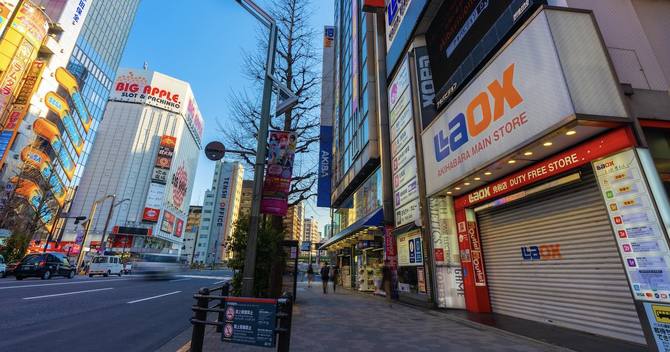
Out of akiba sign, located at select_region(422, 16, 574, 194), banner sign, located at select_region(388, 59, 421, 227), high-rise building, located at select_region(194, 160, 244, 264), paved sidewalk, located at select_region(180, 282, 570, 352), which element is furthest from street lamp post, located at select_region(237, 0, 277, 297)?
high-rise building, located at select_region(194, 160, 244, 264)

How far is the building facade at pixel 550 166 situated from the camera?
493 centimetres

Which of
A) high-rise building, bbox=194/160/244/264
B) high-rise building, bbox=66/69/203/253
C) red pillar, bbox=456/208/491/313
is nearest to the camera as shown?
red pillar, bbox=456/208/491/313

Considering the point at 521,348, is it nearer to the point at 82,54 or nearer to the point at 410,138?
the point at 410,138

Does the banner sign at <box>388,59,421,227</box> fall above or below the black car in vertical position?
above

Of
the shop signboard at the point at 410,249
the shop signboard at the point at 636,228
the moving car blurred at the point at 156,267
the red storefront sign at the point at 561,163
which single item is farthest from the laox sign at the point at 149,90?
the shop signboard at the point at 636,228

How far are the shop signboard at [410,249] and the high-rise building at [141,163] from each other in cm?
7764

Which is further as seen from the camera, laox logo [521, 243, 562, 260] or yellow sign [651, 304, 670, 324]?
laox logo [521, 243, 562, 260]

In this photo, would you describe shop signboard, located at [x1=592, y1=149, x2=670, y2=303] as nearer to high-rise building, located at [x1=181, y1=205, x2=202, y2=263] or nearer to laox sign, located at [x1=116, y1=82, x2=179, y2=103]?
laox sign, located at [x1=116, y1=82, x2=179, y2=103]

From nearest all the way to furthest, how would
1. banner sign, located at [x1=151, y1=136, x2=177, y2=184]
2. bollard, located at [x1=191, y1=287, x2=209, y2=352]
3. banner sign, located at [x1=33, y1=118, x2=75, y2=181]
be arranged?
bollard, located at [x1=191, y1=287, x2=209, y2=352]
banner sign, located at [x1=33, y1=118, x2=75, y2=181]
banner sign, located at [x1=151, y1=136, x2=177, y2=184]

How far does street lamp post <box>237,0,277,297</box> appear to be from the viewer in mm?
4457

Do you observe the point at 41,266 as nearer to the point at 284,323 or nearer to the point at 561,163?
the point at 284,323

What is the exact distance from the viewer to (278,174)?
5.59m

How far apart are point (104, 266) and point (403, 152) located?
104 ft

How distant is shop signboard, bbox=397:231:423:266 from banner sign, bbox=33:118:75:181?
5513cm
